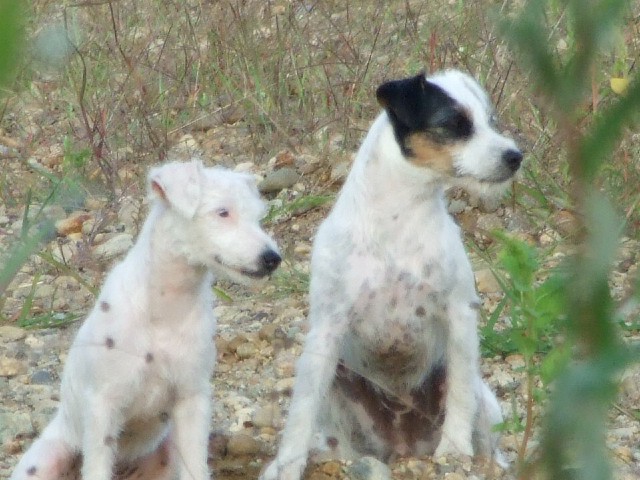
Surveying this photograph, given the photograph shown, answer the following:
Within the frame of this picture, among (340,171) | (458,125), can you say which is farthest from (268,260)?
(340,171)

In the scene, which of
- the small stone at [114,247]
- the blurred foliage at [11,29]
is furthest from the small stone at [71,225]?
the blurred foliage at [11,29]

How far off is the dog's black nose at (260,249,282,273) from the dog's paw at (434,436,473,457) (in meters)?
0.93

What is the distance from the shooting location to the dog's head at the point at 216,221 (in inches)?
133

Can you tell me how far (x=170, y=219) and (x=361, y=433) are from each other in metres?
1.21

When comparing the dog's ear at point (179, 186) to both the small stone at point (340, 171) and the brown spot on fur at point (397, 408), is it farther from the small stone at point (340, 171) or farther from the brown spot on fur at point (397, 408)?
the small stone at point (340, 171)

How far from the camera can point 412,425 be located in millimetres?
4246

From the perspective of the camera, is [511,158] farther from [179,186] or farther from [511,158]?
[179,186]

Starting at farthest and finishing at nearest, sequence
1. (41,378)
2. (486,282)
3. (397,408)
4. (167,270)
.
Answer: (486,282)
(41,378)
(397,408)
(167,270)

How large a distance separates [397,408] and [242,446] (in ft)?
1.91

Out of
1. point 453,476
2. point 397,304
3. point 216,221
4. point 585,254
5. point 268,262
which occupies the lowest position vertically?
point 585,254

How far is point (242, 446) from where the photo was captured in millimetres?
4094

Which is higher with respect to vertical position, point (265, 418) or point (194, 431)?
point (265, 418)

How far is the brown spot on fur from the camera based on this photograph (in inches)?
166

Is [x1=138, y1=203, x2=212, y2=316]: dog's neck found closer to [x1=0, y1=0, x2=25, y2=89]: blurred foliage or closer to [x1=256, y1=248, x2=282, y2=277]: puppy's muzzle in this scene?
[x1=256, y1=248, x2=282, y2=277]: puppy's muzzle
